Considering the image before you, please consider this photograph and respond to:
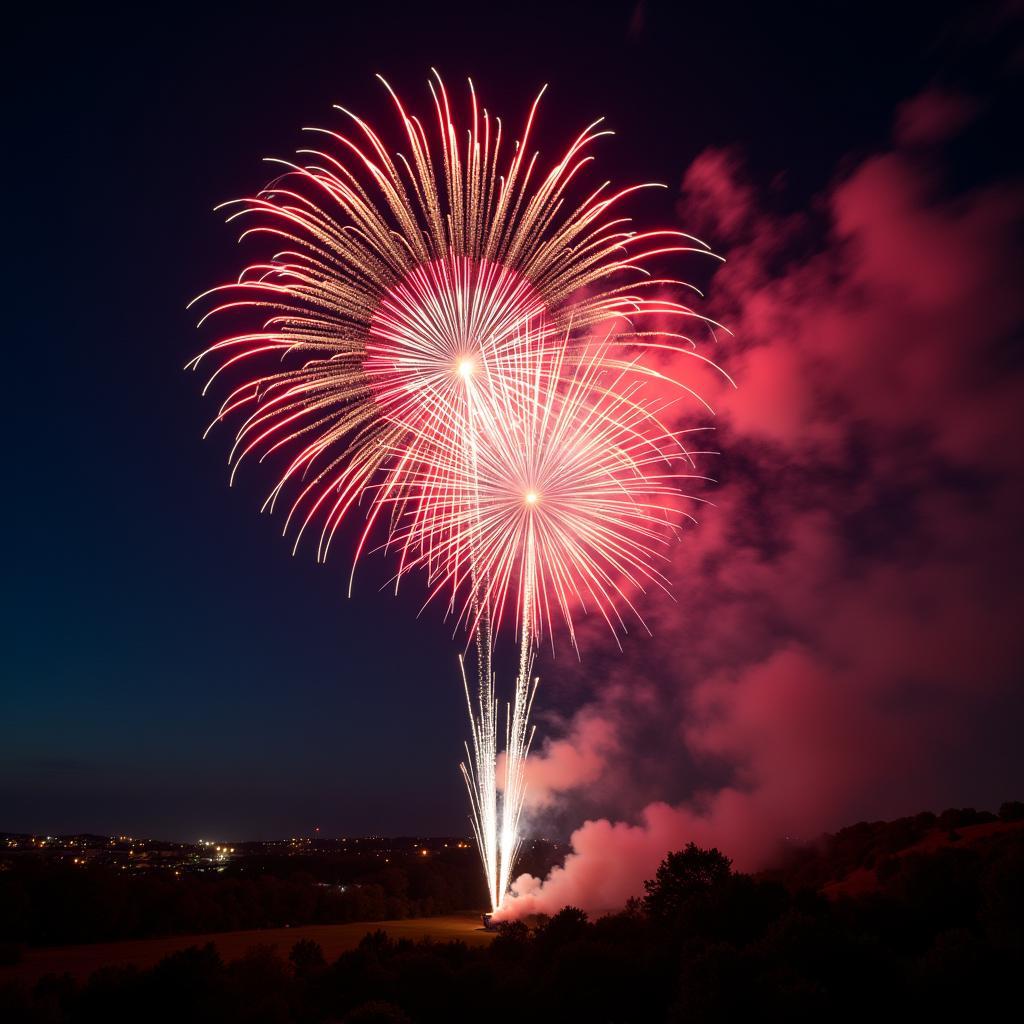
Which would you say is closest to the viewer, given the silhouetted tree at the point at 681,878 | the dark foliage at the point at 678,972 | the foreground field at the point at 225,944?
the dark foliage at the point at 678,972

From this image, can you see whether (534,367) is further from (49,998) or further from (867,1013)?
(49,998)

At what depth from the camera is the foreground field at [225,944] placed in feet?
124

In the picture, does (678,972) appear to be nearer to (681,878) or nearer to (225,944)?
(681,878)

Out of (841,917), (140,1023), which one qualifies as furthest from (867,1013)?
(140,1023)

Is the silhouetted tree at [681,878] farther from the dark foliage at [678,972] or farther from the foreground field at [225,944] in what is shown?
the foreground field at [225,944]

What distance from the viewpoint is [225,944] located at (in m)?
47.2

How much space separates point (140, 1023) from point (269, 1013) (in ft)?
10.7

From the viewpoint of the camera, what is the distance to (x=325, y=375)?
21922mm

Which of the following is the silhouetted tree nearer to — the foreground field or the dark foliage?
the dark foliage

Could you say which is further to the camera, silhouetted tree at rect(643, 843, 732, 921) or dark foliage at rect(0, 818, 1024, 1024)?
silhouetted tree at rect(643, 843, 732, 921)

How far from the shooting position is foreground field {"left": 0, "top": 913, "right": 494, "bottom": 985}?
37.9 meters

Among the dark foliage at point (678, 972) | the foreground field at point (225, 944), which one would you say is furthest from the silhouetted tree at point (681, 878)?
the foreground field at point (225, 944)

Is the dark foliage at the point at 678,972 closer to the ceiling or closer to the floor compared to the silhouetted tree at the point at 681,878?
closer to the floor

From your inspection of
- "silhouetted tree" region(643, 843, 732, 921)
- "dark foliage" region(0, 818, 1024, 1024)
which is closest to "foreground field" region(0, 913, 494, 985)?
"dark foliage" region(0, 818, 1024, 1024)
